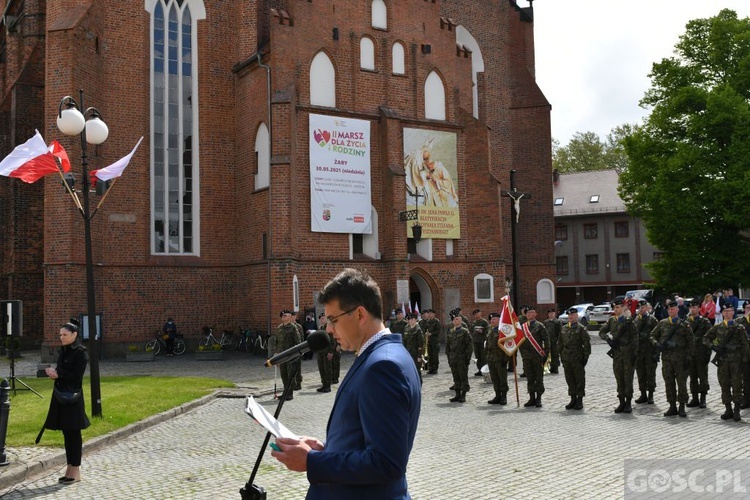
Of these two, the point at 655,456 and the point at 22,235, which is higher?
the point at 22,235

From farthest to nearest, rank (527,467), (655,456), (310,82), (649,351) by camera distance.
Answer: (310,82) < (649,351) < (655,456) < (527,467)

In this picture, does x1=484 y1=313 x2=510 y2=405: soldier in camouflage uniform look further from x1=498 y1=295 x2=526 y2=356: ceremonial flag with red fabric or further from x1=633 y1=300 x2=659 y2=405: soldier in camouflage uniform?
x1=633 y1=300 x2=659 y2=405: soldier in camouflage uniform

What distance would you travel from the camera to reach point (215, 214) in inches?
1085

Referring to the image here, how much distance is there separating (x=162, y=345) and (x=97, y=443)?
52.7ft

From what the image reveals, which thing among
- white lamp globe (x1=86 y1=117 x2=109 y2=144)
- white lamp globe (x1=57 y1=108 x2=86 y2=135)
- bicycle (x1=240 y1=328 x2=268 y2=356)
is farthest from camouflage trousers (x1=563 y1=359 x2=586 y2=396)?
bicycle (x1=240 y1=328 x2=268 y2=356)

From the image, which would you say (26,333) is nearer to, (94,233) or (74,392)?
(94,233)

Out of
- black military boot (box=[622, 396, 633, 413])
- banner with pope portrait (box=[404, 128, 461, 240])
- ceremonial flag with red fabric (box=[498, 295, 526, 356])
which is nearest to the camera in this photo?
black military boot (box=[622, 396, 633, 413])

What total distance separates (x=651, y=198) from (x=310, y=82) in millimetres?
15651

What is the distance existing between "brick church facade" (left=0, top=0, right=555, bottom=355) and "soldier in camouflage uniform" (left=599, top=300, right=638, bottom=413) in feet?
44.0

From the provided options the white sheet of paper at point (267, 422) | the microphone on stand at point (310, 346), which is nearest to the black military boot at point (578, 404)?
the microphone on stand at point (310, 346)

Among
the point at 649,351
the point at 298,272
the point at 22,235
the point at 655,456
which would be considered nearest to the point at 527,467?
the point at 655,456

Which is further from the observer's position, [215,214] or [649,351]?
[215,214]

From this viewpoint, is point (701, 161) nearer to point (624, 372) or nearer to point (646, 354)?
point (646, 354)

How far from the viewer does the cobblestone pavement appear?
7562 millimetres
